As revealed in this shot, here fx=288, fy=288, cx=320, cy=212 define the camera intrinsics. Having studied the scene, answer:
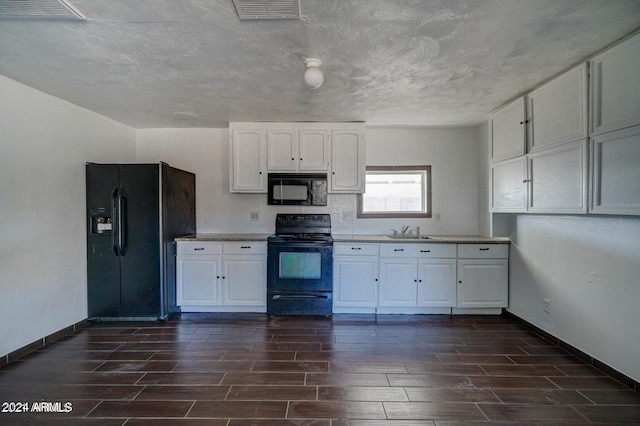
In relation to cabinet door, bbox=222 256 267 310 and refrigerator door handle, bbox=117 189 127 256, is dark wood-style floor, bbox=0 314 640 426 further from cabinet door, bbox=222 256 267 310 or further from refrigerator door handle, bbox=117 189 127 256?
refrigerator door handle, bbox=117 189 127 256

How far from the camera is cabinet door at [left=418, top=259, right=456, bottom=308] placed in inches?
132

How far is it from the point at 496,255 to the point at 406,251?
1033mm

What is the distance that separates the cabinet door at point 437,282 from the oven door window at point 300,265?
120cm

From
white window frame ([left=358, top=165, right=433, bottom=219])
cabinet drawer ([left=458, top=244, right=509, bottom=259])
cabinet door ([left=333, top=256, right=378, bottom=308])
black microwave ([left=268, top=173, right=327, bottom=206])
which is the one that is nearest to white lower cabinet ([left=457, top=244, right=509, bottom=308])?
cabinet drawer ([left=458, top=244, right=509, bottom=259])

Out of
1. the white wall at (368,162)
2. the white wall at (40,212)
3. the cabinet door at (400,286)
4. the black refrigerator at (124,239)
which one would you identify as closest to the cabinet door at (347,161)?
the white wall at (368,162)

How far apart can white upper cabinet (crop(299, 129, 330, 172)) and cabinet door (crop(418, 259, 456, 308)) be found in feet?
5.60

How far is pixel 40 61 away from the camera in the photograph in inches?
85.1

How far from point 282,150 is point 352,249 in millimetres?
1540

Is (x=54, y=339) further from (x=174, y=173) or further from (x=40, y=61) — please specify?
(x=40, y=61)

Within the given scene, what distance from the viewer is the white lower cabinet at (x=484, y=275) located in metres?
3.33

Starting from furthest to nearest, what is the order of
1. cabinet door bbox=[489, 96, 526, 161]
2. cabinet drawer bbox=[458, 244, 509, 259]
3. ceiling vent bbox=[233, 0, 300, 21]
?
1. cabinet drawer bbox=[458, 244, 509, 259]
2. cabinet door bbox=[489, 96, 526, 161]
3. ceiling vent bbox=[233, 0, 300, 21]

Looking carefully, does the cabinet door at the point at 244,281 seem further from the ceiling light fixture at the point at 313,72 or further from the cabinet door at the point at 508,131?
the cabinet door at the point at 508,131

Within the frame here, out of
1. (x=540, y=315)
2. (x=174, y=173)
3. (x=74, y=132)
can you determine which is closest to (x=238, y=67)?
(x=174, y=173)

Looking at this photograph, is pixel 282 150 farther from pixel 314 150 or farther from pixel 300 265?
pixel 300 265
